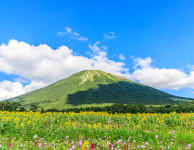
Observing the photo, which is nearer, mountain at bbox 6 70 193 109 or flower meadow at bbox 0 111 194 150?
flower meadow at bbox 0 111 194 150

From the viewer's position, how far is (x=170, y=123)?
1190cm

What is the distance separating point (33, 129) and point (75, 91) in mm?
167591

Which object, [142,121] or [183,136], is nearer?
[183,136]

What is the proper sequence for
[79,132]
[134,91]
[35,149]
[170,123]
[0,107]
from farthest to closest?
[134,91]
[0,107]
[170,123]
[79,132]
[35,149]

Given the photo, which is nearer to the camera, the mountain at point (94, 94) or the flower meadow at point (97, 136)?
the flower meadow at point (97, 136)

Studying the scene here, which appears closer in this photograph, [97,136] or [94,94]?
[97,136]

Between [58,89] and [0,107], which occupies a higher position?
[58,89]

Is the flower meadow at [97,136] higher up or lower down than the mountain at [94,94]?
lower down

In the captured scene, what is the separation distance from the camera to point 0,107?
25.6 meters

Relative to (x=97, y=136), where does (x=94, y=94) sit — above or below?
above

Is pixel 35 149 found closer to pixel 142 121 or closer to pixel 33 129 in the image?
pixel 33 129

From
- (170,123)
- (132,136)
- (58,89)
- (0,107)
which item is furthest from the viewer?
(58,89)

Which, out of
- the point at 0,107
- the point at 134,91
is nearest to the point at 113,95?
the point at 134,91

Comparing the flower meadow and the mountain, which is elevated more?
the mountain
